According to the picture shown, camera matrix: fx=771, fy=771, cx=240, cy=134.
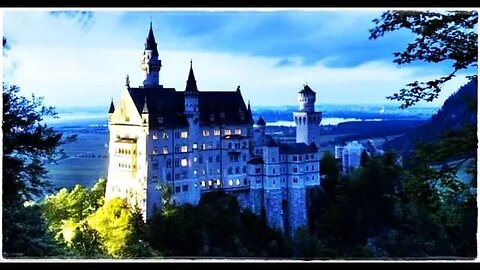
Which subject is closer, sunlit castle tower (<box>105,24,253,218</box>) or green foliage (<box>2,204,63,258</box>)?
green foliage (<box>2,204,63,258</box>)

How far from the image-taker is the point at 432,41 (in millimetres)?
3791

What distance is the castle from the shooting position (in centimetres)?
392

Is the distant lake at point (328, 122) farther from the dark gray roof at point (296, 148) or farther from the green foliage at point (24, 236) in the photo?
the green foliage at point (24, 236)

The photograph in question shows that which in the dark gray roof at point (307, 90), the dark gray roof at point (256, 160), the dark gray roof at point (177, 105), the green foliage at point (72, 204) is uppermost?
the dark gray roof at point (307, 90)

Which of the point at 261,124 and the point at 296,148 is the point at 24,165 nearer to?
the point at 261,124

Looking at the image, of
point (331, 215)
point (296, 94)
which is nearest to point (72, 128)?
point (296, 94)

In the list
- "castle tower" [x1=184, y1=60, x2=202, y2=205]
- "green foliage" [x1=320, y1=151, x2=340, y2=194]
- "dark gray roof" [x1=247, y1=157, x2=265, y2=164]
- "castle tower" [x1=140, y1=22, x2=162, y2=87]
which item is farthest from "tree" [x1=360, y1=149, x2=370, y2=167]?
"castle tower" [x1=140, y1=22, x2=162, y2=87]

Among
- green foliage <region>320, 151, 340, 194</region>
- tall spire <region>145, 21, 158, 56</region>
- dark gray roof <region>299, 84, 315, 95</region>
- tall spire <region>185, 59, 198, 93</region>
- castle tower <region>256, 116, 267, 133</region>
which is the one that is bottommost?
green foliage <region>320, 151, 340, 194</region>

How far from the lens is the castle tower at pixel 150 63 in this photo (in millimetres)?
3807

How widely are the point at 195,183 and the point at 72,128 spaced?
0.69 m

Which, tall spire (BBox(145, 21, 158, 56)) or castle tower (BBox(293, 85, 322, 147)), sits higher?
tall spire (BBox(145, 21, 158, 56))

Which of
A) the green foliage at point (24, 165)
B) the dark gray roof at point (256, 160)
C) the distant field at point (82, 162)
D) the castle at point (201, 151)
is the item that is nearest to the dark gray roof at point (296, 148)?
the castle at point (201, 151)

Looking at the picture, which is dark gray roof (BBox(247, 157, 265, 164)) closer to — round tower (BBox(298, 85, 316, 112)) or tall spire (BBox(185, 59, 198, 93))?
round tower (BBox(298, 85, 316, 112))

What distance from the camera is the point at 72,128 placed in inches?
154
